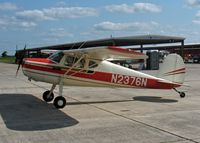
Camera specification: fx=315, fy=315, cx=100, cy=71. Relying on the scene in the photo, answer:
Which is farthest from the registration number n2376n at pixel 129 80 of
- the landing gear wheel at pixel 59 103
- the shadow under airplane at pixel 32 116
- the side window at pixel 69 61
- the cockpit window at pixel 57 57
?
the shadow under airplane at pixel 32 116

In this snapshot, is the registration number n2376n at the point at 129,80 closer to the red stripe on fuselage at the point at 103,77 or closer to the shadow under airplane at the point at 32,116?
the red stripe on fuselage at the point at 103,77

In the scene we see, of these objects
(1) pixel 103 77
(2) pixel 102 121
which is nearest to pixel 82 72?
(1) pixel 103 77

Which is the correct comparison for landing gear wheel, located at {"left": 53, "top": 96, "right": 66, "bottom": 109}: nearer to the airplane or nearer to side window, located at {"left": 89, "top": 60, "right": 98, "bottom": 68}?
the airplane

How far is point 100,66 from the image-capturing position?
12.1m

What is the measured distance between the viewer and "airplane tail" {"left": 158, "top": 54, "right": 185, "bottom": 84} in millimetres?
13234

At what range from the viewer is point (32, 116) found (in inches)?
371

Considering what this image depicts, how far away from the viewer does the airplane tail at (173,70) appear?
43.4 feet

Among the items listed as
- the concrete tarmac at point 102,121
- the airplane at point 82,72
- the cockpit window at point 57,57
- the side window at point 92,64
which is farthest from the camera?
the side window at point 92,64

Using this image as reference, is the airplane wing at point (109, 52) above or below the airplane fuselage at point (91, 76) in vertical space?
above

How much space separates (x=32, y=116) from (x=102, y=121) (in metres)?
2.20

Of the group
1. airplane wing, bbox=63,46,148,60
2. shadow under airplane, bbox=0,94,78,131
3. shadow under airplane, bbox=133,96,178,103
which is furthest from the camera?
shadow under airplane, bbox=133,96,178,103

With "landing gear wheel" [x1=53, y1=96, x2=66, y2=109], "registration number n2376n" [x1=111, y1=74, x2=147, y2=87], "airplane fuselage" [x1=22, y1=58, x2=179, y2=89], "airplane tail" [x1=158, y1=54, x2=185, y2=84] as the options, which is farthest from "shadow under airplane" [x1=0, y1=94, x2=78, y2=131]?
"airplane tail" [x1=158, y1=54, x2=185, y2=84]

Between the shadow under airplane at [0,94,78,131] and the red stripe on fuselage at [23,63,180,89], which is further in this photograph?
the red stripe on fuselage at [23,63,180,89]

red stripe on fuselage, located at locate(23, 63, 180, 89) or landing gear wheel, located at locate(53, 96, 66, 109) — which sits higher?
red stripe on fuselage, located at locate(23, 63, 180, 89)
